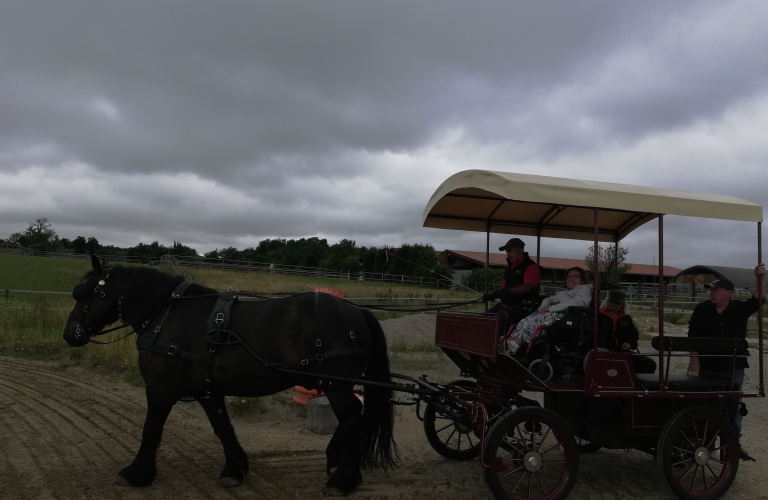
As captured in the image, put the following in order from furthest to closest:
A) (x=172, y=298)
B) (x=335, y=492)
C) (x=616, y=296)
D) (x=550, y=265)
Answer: (x=550, y=265)
(x=616, y=296)
(x=172, y=298)
(x=335, y=492)

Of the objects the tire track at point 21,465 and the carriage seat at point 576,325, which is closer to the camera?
the tire track at point 21,465

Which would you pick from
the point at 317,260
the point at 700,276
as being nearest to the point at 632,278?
the point at 700,276

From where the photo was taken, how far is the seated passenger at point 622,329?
5.15 meters


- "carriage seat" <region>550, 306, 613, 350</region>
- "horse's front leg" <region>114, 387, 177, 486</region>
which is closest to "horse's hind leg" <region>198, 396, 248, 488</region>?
"horse's front leg" <region>114, 387, 177, 486</region>

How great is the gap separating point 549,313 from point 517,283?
0.69 meters

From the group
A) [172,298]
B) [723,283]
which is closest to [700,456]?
[723,283]

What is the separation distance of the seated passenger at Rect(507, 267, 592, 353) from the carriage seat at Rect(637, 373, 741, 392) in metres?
Answer: 0.83

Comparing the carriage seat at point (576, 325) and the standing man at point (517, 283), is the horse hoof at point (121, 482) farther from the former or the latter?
the carriage seat at point (576, 325)

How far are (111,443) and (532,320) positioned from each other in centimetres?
447

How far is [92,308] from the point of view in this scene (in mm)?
4816

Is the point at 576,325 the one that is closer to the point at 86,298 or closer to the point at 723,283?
the point at 723,283

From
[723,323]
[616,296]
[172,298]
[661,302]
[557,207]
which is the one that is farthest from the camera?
[557,207]

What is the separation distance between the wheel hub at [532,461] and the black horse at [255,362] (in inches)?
46.2

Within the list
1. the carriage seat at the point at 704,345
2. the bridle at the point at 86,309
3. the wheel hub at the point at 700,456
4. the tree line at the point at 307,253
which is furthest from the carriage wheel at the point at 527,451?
the tree line at the point at 307,253
